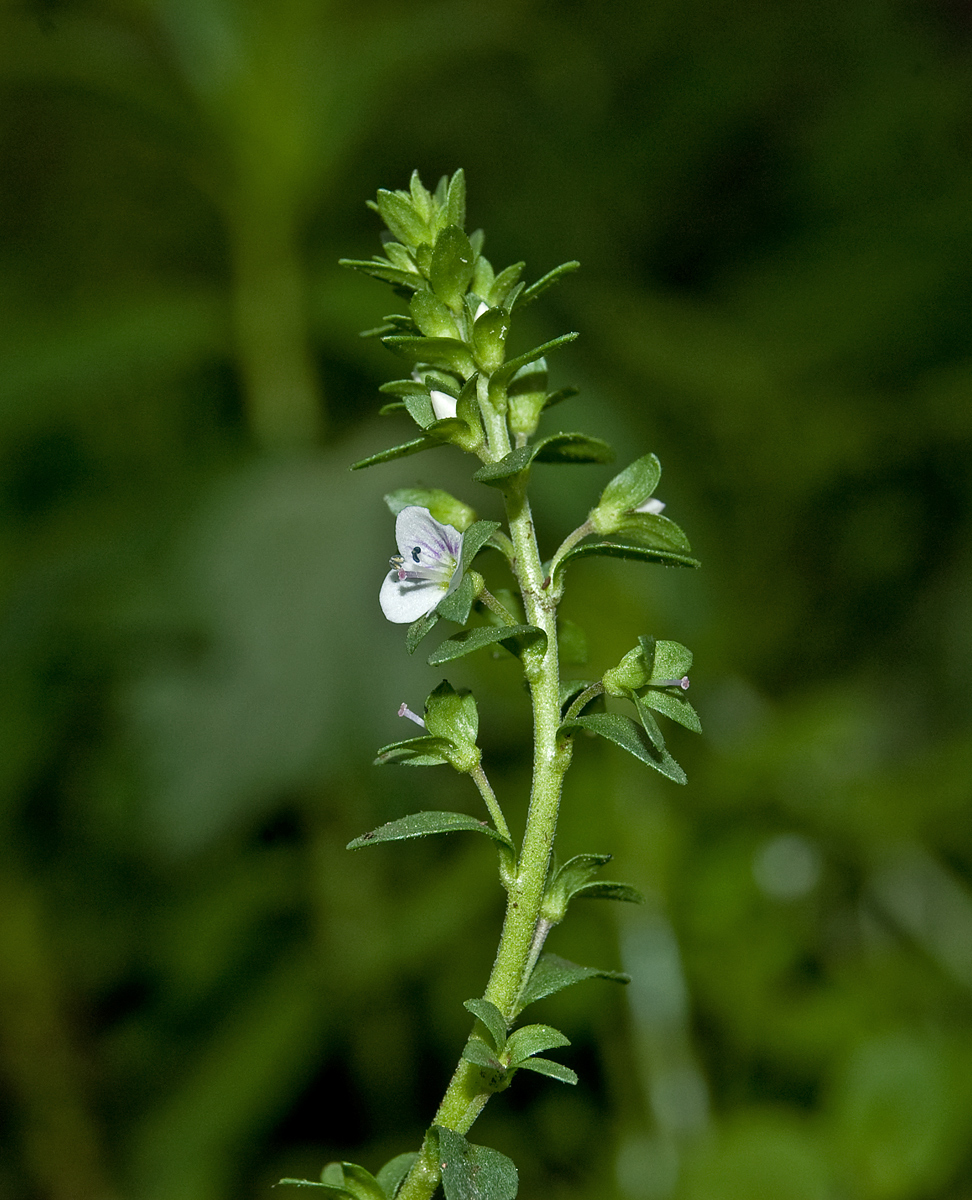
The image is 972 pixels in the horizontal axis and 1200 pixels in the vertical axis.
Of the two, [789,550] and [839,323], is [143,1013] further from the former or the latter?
[839,323]

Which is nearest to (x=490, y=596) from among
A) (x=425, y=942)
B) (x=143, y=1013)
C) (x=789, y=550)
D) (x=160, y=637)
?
(x=425, y=942)

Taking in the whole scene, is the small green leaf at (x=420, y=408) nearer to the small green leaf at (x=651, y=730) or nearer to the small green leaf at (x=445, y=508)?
the small green leaf at (x=445, y=508)

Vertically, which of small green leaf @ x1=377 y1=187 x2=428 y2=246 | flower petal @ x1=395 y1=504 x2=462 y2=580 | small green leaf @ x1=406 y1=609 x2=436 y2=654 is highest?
small green leaf @ x1=377 y1=187 x2=428 y2=246

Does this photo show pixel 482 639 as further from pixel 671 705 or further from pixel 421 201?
pixel 421 201

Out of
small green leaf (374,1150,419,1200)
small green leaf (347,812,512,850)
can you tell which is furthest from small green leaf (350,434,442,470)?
small green leaf (374,1150,419,1200)

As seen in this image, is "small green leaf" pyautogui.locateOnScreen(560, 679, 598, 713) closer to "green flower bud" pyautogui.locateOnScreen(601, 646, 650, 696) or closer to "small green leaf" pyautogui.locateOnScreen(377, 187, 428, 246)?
"green flower bud" pyautogui.locateOnScreen(601, 646, 650, 696)
